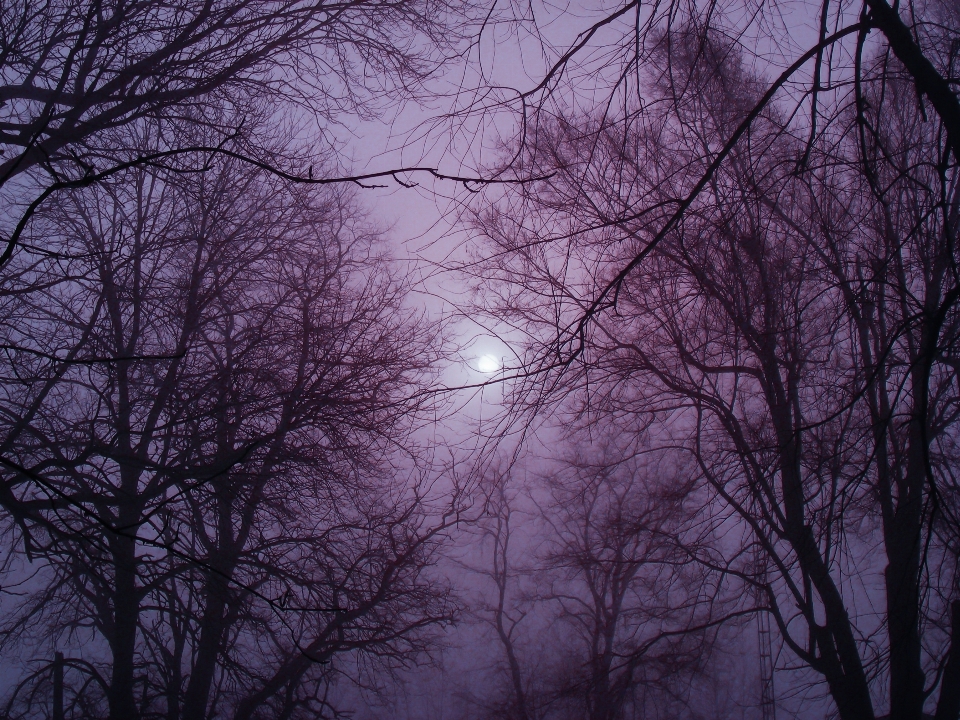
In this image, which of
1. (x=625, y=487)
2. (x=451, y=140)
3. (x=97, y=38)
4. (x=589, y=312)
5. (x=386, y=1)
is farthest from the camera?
(x=625, y=487)

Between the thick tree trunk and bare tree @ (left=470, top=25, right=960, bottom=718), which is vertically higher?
bare tree @ (left=470, top=25, right=960, bottom=718)

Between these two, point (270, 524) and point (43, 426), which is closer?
point (43, 426)

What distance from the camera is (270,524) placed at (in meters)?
3.90

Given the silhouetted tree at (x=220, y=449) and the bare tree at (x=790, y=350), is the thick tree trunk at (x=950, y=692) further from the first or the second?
the silhouetted tree at (x=220, y=449)

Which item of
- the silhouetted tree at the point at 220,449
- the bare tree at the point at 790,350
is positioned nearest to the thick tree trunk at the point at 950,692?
the bare tree at the point at 790,350

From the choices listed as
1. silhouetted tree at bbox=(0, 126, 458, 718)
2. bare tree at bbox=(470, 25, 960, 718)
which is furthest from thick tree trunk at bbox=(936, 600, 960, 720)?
silhouetted tree at bbox=(0, 126, 458, 718)

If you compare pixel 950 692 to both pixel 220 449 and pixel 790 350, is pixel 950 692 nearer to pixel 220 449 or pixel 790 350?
pixel 790 350

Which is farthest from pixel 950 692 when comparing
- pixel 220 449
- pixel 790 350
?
pixel 220 449

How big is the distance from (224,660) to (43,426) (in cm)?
166

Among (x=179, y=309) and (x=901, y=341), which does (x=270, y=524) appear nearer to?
(x=179, y=309)

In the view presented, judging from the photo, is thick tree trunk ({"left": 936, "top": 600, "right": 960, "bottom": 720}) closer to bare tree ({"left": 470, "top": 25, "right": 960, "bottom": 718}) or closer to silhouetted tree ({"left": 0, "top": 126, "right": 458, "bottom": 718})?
bare tree ({"left": 470, "top": 25, "right": 960, "bottom": 718})

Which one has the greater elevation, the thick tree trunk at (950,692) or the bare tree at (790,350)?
the bare tree at (790,350)

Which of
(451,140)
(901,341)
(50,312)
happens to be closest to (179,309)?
(50,312)

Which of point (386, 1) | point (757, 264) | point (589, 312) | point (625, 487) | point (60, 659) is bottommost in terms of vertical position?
point (60, 659)
